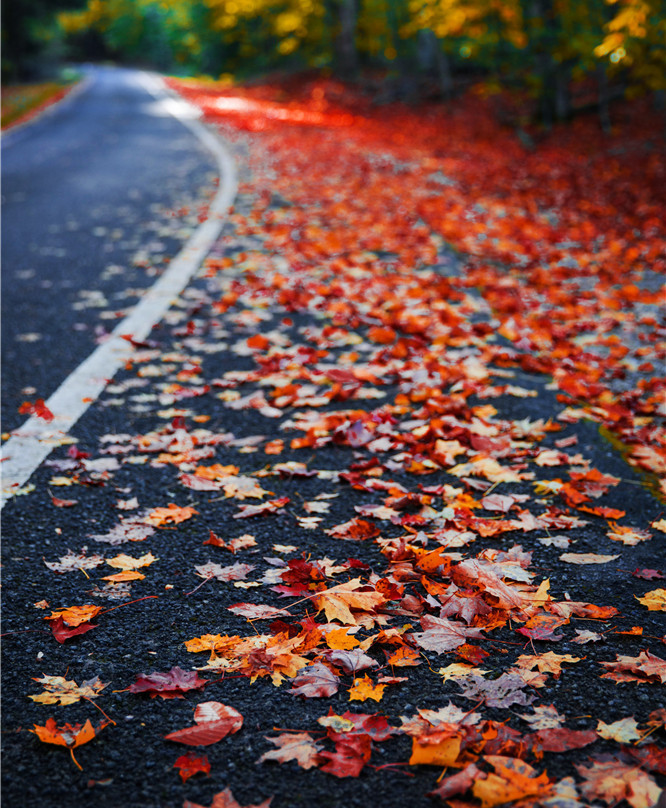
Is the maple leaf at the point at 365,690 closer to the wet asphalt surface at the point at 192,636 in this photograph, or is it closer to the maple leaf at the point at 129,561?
the wet asphalt surface at the point at 192,636

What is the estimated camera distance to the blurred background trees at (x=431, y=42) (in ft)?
39.0

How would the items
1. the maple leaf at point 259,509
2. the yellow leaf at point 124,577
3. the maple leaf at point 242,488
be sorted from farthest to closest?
the maple leaf at point 242,488 < the maple leaf at point 259,509 < the yellow leaf at point 124,577

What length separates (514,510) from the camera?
9.11ft

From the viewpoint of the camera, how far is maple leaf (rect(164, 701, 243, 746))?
1.74 meters

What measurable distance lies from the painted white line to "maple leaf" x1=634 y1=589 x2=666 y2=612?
234 centimetres

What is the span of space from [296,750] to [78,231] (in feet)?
21.0

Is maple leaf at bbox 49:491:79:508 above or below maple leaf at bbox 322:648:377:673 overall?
above

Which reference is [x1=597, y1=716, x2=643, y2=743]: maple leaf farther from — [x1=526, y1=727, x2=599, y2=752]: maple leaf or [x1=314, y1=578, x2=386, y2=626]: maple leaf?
[x1=314, y1=578, x2=386, y2=626]: maple leaf

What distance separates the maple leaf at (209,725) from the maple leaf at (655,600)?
1326 mm

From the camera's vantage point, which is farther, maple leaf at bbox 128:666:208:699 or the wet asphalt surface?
maple leaf at bbox 128:666:208:699

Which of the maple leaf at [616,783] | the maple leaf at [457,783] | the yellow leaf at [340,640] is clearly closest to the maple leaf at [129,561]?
the yellow leaf at [340,640]

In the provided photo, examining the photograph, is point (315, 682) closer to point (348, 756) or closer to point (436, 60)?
point (348, 756)

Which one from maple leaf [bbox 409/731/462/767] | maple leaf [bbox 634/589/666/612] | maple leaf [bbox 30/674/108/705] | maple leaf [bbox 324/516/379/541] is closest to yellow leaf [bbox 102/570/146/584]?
maple leaf [bbox 30/674/108/705]

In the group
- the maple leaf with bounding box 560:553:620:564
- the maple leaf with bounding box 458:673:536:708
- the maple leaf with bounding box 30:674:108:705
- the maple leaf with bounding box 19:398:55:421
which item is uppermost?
the maple leaf with bounding box 19:398:55:421
